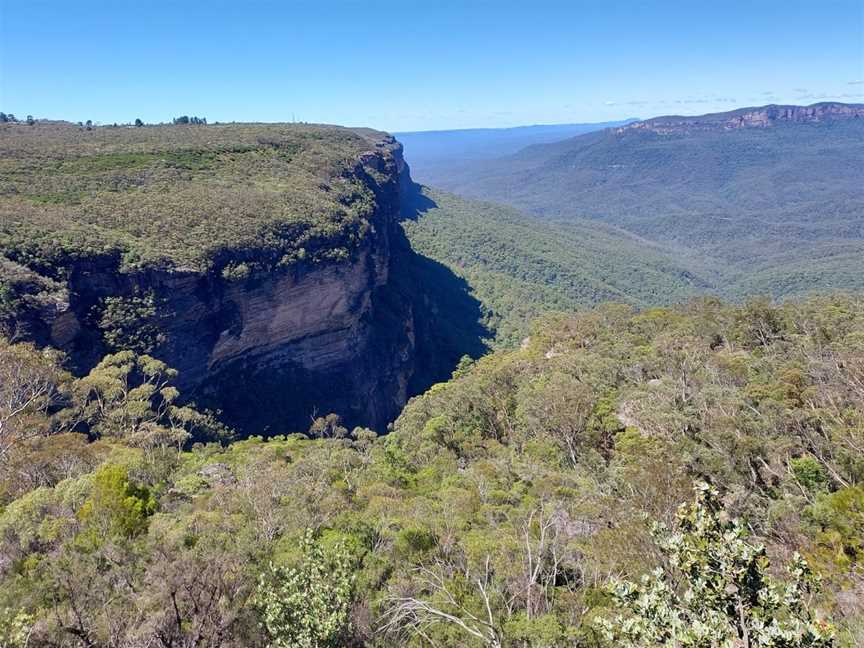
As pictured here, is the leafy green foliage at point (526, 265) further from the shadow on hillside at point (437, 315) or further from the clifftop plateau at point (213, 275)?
the clifftop plateau at point (213, 275)

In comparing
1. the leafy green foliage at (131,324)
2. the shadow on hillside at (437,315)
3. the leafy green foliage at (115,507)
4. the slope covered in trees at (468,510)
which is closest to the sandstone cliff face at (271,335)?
the leafy green foliage at (131,324)

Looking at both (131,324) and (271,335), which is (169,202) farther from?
(271,335)

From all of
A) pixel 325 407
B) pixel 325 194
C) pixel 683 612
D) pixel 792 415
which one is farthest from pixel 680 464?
pixel 325 194

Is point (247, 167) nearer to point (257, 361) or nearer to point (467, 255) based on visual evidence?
point (257, 361)

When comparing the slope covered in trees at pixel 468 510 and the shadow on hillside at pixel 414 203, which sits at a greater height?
the shadow on hillside at pixel 414 203

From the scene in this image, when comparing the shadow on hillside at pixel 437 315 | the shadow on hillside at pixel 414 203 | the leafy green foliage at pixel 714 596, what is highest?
the shadow on hillside at pixel 414 203

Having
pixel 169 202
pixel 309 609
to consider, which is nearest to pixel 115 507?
pixel 309 609

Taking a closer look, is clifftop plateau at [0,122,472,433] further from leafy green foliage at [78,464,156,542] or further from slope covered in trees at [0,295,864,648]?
leafy green foliage at [78,464,156,542]
